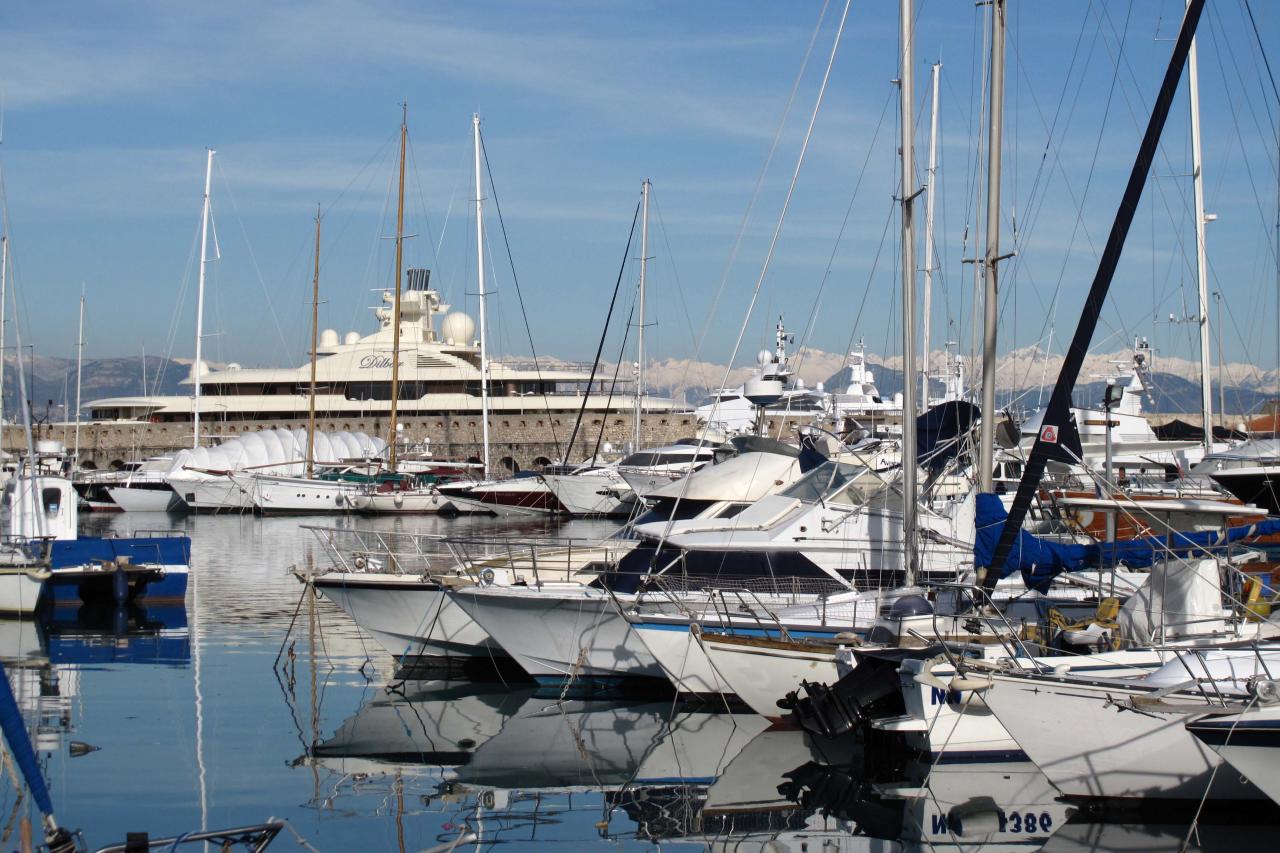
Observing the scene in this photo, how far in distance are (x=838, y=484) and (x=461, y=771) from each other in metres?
6.32

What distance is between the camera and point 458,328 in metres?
80.1

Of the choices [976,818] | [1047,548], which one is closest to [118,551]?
[1047,548]

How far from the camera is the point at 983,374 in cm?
1736

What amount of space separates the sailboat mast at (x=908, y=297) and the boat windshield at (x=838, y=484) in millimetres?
1260

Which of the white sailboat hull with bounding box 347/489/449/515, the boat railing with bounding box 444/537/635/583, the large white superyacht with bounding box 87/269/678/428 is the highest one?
the large white superyacht with bounding box 87/269/678/428

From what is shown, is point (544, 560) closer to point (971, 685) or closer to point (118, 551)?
point (118, 551)

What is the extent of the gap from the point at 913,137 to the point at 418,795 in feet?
29.3

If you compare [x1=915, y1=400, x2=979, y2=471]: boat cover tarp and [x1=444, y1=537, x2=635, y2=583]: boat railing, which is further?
[x1=915, y1=400, x2=979, y2=471]: boat cover tarp

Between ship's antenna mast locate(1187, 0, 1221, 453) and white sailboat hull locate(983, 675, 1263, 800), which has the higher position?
ship's antenna mast locate(1187, 0, 1221, 453)

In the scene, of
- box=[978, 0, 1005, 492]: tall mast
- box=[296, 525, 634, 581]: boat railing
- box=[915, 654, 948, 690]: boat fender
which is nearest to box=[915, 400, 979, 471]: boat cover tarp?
box=[978, 0, 1005, 492]: tall mast

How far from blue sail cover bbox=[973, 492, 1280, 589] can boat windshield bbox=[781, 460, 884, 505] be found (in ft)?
5.57

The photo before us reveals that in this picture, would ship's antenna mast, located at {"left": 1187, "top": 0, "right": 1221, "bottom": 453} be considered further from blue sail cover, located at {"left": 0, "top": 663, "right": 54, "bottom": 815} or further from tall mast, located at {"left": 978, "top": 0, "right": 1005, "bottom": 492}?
blue sail cover, located at {"left": 0, "top": 663, "right": 54, "bottom": 815}

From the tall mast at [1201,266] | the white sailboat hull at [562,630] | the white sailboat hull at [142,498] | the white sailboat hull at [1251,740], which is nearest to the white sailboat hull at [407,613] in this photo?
the white sailboat hull at [562,630]

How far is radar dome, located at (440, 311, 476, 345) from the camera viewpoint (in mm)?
79688
